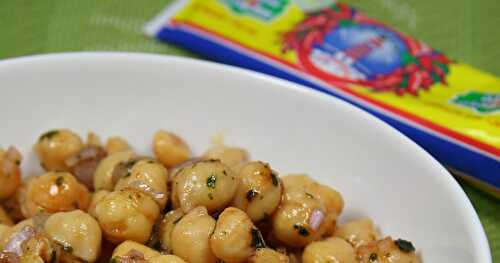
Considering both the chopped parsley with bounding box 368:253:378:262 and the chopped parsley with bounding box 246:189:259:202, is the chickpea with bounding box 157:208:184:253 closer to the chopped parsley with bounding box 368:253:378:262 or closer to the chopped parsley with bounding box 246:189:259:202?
the chopped parsley with bounding box 246:189:259:202

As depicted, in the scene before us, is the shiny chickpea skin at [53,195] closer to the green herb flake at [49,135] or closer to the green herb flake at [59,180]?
the green herb flake at [59,180]

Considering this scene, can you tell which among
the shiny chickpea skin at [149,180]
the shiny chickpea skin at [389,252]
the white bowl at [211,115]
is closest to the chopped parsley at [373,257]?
the shiny chickpea skin at [389,252]

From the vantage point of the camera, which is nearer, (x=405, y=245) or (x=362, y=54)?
(x=405, y=245)

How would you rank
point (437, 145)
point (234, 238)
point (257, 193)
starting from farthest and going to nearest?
point (437, 145), point (257, 193), point (234, 238)

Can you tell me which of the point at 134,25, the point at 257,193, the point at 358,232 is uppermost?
the point at 134,25

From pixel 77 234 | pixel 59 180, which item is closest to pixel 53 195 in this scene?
pixel 59 180

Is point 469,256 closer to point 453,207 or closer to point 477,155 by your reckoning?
point 453,207

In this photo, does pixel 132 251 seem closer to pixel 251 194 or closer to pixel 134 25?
pixel 251 194

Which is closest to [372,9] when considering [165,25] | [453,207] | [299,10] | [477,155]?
[299,10]
